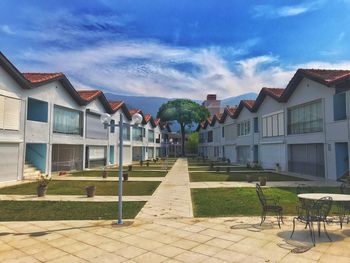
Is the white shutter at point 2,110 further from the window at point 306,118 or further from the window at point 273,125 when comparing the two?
the window at point 273,125

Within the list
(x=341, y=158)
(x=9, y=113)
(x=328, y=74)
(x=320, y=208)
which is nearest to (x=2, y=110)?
(x=9, y=113)

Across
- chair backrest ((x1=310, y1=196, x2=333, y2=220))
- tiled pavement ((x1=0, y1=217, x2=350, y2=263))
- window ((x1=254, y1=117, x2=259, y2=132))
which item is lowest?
tiled pavement ((x1=0, y1=217, x2=350, y2=263))

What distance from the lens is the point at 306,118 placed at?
24.9m

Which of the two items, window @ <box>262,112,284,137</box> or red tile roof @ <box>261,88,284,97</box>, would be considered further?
red tile roof @ <box>261,88,284,97</box>

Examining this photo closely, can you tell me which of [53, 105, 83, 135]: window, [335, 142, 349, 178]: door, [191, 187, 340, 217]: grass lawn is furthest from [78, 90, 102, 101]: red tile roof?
[335, 142, 349, 178]: door

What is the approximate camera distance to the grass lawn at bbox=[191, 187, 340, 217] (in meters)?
10.4

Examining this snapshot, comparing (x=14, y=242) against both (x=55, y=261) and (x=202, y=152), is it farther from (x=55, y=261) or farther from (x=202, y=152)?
(x=202, y=152)

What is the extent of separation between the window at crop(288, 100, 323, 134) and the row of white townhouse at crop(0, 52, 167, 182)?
44.9 feet

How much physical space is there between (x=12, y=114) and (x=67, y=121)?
26.7ft

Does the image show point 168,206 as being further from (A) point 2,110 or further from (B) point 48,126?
(B) point 48,126

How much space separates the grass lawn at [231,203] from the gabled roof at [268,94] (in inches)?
594

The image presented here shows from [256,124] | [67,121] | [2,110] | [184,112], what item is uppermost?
[184,112]

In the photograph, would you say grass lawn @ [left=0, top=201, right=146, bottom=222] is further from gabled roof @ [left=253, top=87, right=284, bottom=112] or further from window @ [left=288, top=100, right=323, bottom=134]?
gabled roof @ [left=253, top=87, right=284, bottom=112]

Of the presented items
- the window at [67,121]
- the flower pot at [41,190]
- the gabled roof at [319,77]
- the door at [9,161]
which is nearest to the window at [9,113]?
the door at [9,161]
